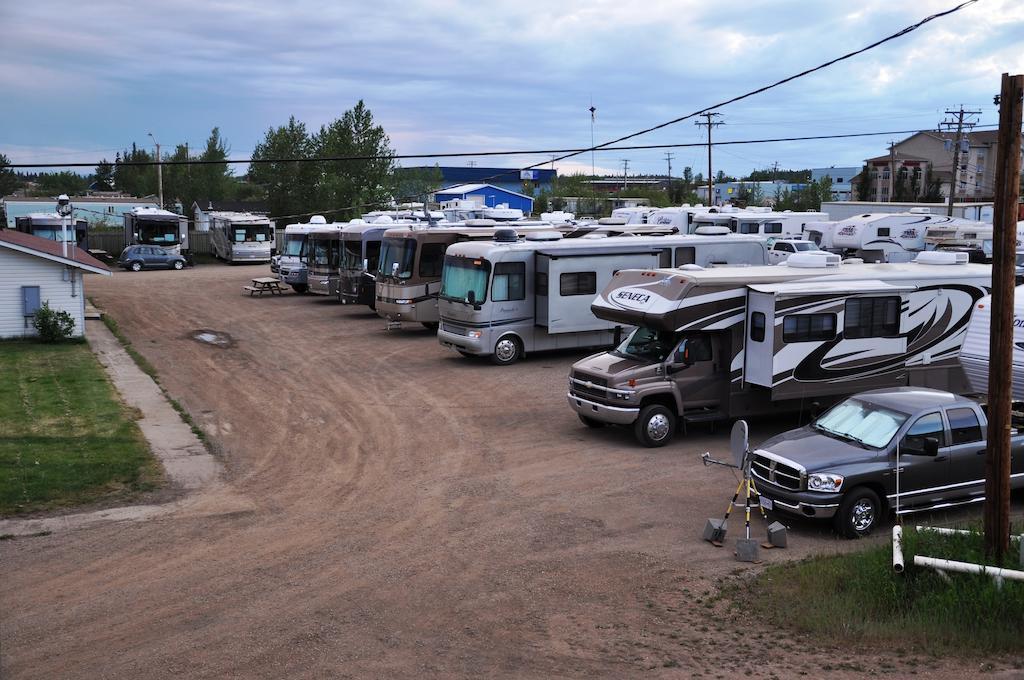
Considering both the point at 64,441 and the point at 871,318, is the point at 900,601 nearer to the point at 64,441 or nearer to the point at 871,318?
the point at 871,318

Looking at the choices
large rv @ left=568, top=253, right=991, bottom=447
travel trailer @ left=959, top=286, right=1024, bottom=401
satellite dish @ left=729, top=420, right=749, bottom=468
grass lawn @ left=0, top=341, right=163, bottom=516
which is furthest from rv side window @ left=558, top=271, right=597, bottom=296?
satellite dish @ left=729, top=420, right=749, bottom=468

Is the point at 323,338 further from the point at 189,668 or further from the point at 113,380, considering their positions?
the point at 189,668

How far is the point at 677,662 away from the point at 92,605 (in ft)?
18.2

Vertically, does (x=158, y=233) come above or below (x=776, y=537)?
above

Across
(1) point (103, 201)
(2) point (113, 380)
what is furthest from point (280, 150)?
(2) point (113, 380)

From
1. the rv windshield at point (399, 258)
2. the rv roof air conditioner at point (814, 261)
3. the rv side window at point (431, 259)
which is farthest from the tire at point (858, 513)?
the rv windshield at point (399, 258)

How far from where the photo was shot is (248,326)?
99.5 ft

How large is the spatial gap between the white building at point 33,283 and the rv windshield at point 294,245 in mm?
14318

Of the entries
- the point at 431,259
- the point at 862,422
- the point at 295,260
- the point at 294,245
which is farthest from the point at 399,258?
the point at 862,422

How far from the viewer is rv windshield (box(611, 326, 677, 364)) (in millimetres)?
16203

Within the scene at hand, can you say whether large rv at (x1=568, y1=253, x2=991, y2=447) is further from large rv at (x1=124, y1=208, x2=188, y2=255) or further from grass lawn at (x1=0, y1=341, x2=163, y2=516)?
large rv at (x1=124, y1=208, x2=188, y2=255)

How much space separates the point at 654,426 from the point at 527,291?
8.35 metres

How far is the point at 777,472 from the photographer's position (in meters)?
12.0

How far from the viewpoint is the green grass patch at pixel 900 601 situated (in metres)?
8.60
